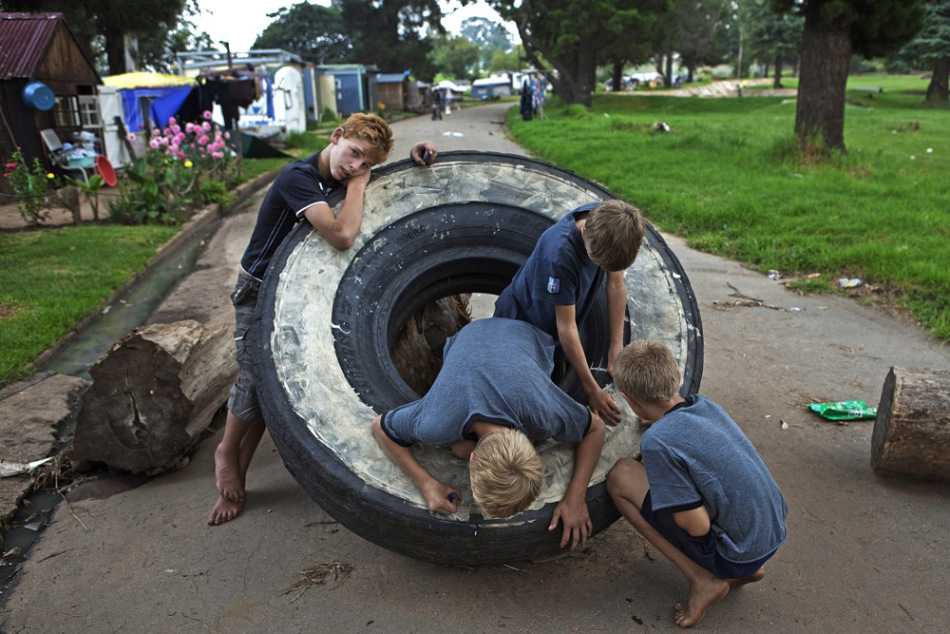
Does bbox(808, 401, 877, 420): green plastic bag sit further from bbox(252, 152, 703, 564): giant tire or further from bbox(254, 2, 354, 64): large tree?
bbox(254, 2, 354, 64): large tree

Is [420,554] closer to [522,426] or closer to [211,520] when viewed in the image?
[522,426]

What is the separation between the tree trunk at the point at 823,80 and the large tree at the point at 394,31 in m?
40.1

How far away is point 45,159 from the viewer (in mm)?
13586

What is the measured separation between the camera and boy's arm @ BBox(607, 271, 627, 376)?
3168 mm

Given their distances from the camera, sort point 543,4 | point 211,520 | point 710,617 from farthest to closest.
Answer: point 543,4, point 211,520, point 710,617

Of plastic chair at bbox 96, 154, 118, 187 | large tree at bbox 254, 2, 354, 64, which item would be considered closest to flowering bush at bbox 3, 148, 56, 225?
plastic chair at bbox 96, 154, 118, 187

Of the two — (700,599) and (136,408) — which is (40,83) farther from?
(700,599)

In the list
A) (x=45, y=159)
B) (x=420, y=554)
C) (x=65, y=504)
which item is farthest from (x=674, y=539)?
(x=45, y=159)

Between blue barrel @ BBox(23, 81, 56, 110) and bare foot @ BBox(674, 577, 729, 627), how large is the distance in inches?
555

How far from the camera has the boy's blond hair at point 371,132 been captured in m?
3.27

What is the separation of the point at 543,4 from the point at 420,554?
34.5 meters

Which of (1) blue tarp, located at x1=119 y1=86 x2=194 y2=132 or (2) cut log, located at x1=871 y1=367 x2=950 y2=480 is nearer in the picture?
(2) cut log, located at x1=871 y1=367 x2=950 y2=480

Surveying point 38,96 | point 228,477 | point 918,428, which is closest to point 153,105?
point 38,96

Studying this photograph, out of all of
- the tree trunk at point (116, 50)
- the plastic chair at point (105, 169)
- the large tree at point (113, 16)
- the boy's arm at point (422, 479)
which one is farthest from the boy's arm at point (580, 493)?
the tree trunk at point (116, 50)
